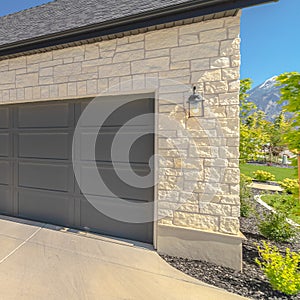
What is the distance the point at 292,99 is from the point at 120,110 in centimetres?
268

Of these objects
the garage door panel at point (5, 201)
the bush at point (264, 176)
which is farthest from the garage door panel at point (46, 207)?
the bush at point (264, 176)

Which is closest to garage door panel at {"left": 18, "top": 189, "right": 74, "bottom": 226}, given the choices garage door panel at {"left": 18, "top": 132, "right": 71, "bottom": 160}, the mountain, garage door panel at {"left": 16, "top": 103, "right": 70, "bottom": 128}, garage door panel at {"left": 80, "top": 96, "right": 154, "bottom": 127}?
garage door panel at {"left": 18, "top": 132, "right": 71, "bottom": 160}

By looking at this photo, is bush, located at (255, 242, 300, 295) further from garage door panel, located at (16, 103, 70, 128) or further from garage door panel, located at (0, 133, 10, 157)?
garage door panel, located at (0, 133, 10, 157)

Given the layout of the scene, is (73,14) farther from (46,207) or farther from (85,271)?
(85,271)

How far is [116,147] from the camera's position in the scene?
364 cm

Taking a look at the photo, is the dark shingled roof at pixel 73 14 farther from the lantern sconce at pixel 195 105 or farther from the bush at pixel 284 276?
the bush at pixel 284 276

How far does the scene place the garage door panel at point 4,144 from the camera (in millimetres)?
4520

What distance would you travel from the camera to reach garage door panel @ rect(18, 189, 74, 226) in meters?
4.00

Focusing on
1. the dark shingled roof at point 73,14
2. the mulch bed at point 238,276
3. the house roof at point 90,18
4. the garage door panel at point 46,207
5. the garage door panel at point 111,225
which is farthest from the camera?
the garage door panel at point 46,207

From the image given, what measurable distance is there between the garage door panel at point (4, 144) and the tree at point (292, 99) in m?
5.47

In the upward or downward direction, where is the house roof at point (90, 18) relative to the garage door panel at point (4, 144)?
upward

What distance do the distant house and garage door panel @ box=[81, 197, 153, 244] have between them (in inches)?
0.8

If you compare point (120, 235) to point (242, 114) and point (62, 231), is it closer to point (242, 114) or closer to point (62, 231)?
point (62, 231)

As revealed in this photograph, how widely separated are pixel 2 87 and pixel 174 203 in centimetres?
440
